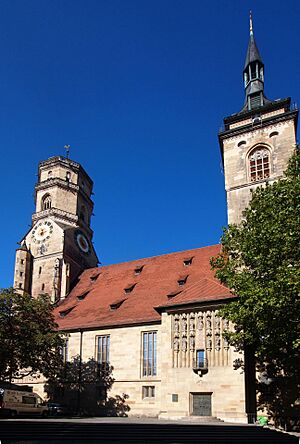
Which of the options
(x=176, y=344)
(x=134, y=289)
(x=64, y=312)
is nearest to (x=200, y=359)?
(x=176, y=344)

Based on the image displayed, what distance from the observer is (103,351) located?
33.9 m

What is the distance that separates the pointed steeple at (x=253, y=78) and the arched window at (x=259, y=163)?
451 centimetres

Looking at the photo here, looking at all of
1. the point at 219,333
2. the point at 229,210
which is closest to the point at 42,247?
the point at 229,210

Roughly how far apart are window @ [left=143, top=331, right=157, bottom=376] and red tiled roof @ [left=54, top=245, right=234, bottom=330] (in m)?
1.11

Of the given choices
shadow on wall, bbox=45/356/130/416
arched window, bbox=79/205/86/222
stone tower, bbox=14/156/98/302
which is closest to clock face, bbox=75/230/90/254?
stone tower, bbox=14/156/98/302

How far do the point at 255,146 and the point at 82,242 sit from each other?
64.0ft

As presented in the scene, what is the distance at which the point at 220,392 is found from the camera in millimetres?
25438

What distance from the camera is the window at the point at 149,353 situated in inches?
1241

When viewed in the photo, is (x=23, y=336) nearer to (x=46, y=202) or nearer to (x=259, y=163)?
(x=46, y=202)

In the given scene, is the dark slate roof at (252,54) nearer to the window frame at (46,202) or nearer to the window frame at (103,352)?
the window frame at (46,202)

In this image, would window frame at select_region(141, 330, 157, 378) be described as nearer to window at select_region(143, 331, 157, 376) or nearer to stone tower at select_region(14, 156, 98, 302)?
window at select_region(143, 331, 157, 376)

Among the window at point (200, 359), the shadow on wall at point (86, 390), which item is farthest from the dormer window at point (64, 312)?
the window at point (200, 359)

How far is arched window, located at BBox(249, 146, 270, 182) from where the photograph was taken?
3412 cm

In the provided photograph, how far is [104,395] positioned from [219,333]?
424 inches
